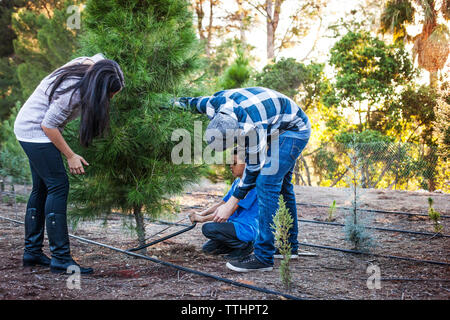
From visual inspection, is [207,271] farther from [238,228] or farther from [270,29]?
[270,29]

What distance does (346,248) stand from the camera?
3562mm

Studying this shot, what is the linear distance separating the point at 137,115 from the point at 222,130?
0.77 meters

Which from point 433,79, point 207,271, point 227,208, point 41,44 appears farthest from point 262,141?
point 433,79

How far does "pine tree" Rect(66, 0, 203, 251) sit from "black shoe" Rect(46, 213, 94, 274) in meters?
0.35

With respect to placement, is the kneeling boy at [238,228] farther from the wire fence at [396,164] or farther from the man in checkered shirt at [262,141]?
the wire fence at [396,164]

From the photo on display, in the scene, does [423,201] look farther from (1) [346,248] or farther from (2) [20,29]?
(2) [20,29]

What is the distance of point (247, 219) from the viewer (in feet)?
10.5

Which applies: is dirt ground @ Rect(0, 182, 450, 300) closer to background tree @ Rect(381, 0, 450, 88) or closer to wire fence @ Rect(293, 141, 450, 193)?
wire fence @ Rect(293, 141, 450, 193)

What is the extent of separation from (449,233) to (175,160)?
2948 mm

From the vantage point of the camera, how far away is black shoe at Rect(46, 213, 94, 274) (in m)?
2.54

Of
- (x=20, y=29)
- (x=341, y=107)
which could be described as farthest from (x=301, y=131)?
(x=20, y=29)

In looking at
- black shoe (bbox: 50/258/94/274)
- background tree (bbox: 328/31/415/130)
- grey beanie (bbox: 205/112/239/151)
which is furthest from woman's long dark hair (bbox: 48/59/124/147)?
background tree (bbox: 328/31/415/130)

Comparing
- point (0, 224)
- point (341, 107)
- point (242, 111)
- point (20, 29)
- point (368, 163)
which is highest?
point (20, 29)
